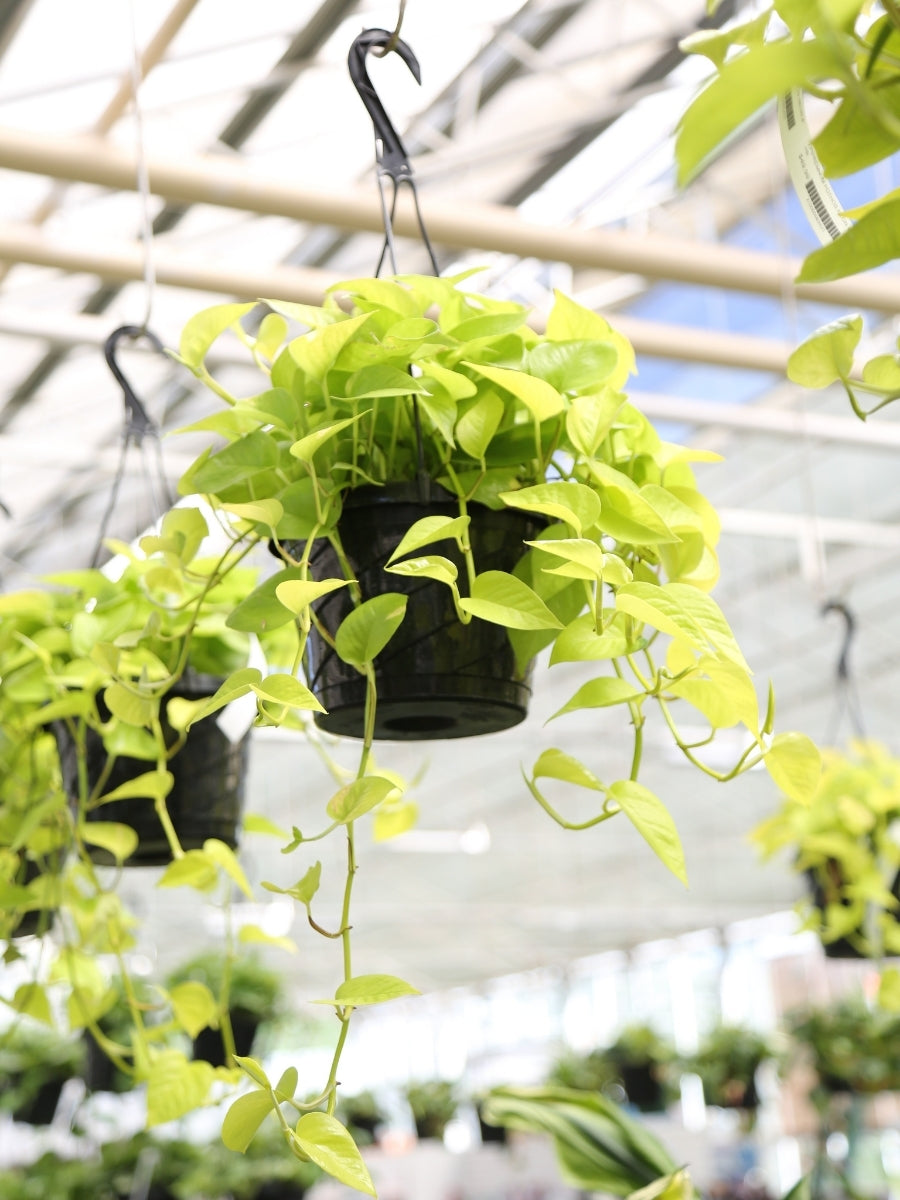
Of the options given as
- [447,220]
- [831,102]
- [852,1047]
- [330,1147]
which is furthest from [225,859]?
[852,1047]

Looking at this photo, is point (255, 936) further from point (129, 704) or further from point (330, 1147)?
point (330, 1147)

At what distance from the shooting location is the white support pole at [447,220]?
10.7 feet

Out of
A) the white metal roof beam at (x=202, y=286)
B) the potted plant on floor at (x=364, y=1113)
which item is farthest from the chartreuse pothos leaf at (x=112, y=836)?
the potted plant on floor at (x=364, y=1113)

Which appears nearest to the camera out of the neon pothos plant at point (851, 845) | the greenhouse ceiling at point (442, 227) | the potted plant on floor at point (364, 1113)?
the neon pothos plant at point (851, 845)

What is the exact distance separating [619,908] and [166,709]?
14425 mm

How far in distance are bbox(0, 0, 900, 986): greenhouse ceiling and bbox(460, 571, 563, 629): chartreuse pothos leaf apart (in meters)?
0.57

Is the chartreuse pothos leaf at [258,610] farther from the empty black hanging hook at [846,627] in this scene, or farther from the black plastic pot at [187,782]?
the empty black hanging hook at [846,627]

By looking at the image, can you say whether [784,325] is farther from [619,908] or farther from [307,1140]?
[619,908]

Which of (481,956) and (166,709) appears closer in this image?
(166,709)

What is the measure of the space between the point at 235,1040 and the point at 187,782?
2062 mm

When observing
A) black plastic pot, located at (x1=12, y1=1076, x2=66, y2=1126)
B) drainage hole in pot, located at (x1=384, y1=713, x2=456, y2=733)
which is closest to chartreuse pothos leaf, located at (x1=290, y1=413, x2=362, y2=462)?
drainage hole in pot, located at (x1=384, y1=713, x2=456, y2=733)

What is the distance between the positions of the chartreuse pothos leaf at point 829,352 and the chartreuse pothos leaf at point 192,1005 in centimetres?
81

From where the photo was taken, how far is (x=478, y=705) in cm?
87

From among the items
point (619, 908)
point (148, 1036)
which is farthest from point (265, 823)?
point (619, 908)
